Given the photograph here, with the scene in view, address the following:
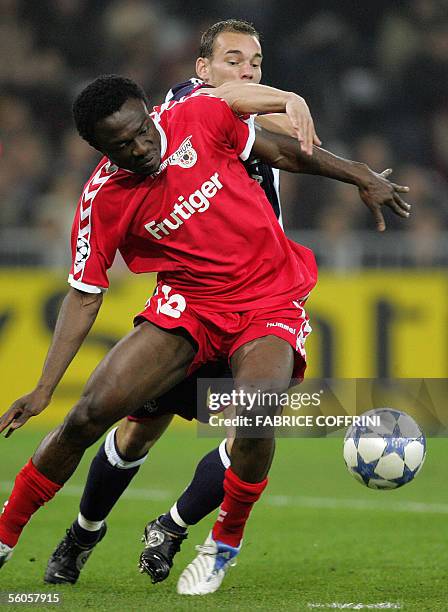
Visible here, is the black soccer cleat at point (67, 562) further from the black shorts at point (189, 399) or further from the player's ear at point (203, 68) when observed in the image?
the player's ear at point (203, 68)

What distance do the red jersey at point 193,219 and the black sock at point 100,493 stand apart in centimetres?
93

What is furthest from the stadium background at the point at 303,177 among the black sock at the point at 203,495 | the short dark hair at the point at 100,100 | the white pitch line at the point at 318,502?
the short dark hair at the point at 100,100

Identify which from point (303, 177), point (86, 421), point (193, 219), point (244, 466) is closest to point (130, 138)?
point (193, 219)

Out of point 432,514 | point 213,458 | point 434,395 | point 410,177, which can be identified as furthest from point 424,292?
point 213,458

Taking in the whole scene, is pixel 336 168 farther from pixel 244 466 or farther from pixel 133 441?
pixel 133 441

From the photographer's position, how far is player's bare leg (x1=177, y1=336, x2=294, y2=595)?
15.1ft

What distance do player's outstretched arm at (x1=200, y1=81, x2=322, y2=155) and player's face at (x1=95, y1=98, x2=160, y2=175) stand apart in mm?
403

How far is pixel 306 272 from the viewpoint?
16.9ft

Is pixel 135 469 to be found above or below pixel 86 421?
below

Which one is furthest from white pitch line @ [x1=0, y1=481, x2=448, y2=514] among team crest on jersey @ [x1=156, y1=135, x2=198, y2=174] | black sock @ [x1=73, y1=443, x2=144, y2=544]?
team crest on jersey @ [x1=156, y1=135, x2=198, y2=174]

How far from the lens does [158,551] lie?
513 cm

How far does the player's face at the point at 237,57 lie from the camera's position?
5633 millimetres

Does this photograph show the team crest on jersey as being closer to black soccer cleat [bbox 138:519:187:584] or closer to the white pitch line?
black soccer cleat [bbox 138:519:187:584]

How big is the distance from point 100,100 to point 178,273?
0.82 m
